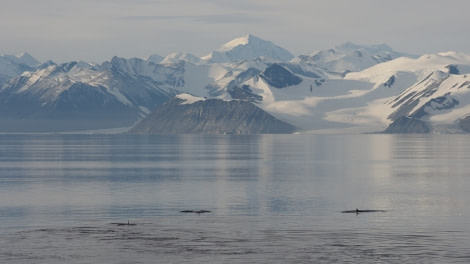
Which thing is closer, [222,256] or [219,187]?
[222,256]

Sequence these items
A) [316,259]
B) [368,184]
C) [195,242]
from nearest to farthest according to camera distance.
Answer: [316,259], [195,242], [368,184]

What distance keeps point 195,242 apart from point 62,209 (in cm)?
3545

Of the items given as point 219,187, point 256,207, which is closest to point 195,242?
point 256,207

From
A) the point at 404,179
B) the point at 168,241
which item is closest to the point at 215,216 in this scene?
the point at 168,241

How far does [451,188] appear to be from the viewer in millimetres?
148500

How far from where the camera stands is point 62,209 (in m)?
120

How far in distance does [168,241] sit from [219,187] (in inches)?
2605

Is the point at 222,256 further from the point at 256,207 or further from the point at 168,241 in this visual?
the point at 256,207

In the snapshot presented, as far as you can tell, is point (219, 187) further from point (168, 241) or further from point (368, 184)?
point (168, 241)

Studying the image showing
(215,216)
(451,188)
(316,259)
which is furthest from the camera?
(451,188)

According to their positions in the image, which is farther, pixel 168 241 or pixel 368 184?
pixel 368 184

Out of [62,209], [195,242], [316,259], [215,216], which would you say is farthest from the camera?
[62,209]

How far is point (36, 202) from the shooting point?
5098 inches

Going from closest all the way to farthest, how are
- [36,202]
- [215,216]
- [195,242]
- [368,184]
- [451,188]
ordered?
1. [195,242]
2. [215,216]
3. [36,202]
4. [451,188]
5. [368,184]
